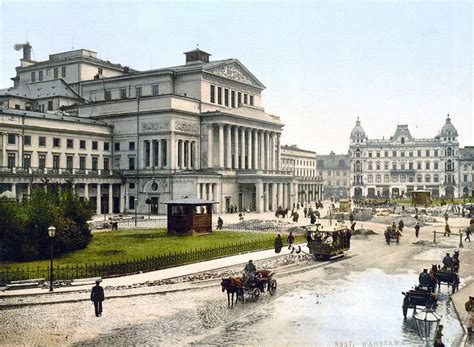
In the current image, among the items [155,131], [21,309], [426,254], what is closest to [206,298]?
[21,309]

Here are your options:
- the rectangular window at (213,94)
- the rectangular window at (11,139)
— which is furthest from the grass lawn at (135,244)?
the rectangular window at (213,94)

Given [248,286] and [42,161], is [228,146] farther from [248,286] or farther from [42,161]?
[248,286]

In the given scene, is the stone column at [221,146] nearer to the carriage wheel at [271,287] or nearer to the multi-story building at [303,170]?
the multi-story building at [303,170]

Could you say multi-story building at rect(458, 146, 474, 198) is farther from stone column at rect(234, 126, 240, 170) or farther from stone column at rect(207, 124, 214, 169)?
stone column at rect(207, 124, 214, 169)

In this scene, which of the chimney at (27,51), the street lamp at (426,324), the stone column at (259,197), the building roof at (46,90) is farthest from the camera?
the chimney at (27,51)

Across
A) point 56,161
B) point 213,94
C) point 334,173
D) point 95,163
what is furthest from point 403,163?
point 56,161
